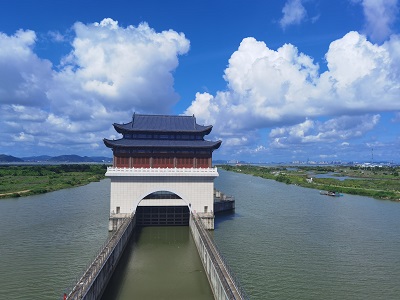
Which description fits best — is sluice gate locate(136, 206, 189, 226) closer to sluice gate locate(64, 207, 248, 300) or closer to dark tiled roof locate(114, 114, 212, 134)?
sluice gate locate(64, 207, 248, 300)

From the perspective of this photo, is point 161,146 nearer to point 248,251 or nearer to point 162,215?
point 162,215

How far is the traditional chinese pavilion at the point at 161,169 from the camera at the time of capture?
42.1 m

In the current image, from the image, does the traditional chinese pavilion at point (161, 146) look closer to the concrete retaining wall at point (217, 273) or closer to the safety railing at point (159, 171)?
the safety railing at point (159, 171)

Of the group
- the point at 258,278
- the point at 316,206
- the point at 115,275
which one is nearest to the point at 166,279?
the point at 115,275

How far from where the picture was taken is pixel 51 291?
2527 cm

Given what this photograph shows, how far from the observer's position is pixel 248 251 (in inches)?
1398

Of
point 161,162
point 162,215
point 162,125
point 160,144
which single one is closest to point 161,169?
point 161,162

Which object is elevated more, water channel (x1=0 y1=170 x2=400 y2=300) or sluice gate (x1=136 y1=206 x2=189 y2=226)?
sluice gate (x1=136 y1=206 x2=189 y2=226)

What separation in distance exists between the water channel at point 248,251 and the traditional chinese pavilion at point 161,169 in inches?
158

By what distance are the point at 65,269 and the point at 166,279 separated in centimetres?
906

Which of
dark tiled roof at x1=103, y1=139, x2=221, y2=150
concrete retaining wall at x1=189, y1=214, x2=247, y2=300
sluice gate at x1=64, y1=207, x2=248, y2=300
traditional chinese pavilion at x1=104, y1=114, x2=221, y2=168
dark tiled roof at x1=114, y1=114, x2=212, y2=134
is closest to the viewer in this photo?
sluice gate at x1=64, y1=207, x2=248, y2=300

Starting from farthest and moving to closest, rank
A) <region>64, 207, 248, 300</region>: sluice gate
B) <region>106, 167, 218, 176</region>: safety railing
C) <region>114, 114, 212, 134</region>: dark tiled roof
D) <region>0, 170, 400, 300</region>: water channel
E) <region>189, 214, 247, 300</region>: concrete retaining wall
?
<region>114, 114, 212, 134</region>: dark tiled roof
<region>106, 167, 218, 176</region>: safety railing
<region>0, 170, 400, 300</region>: water channel
<region>189, 214, 247, 300</region>: concrete retaining wall
<region>64, 207, 248, 300</region>: sluice gate

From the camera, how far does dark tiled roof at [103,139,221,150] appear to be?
42472 mm

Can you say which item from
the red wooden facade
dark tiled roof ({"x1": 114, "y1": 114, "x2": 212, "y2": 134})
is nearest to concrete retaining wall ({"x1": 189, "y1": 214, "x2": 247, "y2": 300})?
the red wooden facade
